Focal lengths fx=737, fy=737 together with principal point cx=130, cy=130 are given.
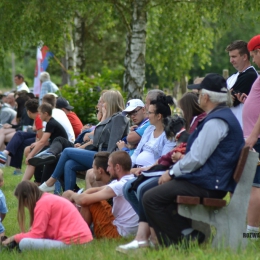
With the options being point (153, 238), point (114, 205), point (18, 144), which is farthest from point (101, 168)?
point (18, 144)

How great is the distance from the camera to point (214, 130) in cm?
662

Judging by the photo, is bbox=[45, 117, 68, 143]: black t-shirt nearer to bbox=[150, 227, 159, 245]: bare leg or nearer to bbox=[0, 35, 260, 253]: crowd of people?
bbox=[0, 35, 260, 253]: crowd of people

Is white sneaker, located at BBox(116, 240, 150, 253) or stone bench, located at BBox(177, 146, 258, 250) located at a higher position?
stone bench, located at BBox(177, 146, 258, 250)

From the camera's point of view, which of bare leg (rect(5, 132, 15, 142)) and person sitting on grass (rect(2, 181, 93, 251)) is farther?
bare leg (rect(5, 132, 15, 142))

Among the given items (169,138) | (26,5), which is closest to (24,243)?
(169,138)

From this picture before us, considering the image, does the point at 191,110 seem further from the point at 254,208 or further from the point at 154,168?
the point at 254,208

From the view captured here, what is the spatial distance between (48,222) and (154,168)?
1.20 meters

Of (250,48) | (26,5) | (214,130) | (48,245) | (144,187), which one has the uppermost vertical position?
(26,5)

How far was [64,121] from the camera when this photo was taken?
12.8 meters

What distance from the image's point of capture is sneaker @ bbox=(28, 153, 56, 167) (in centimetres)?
1161

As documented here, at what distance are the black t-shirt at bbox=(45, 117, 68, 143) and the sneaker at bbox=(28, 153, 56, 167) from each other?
2.75ft

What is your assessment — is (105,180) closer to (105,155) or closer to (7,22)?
(105,155)

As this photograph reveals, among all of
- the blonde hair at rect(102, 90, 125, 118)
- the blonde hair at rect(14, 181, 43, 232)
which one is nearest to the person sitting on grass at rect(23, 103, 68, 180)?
the blonde hair at rect(102, 90, 125, 118)

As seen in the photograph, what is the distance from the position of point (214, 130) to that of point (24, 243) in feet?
7.46
